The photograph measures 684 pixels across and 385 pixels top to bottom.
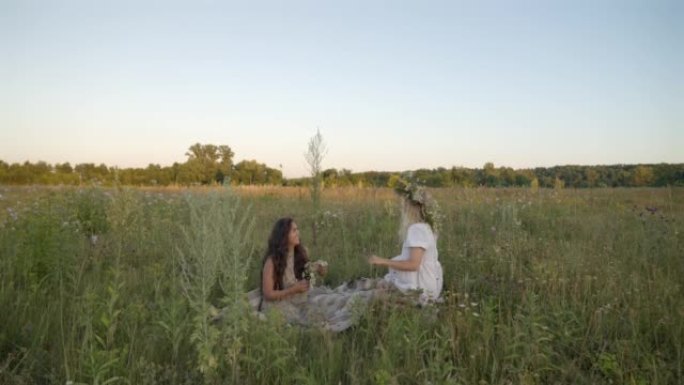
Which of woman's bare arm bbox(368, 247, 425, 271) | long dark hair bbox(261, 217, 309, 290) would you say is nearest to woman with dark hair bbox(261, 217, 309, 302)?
long dark hair bbox(261, 217, 309, 290)

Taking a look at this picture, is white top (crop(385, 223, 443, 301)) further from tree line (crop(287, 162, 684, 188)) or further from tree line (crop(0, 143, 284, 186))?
tree line (crop(0, 143, 284, 186))

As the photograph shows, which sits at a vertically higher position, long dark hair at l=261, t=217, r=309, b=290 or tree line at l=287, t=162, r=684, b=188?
tree line at l=287, t=162, r=684, b=188

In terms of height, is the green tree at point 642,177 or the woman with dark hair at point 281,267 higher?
the green tree at point 642,177

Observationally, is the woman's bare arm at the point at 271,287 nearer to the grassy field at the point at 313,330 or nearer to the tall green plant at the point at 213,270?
the grassy field at the point at 313,330

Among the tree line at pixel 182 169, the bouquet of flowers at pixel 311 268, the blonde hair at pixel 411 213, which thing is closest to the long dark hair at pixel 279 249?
the bouquet of flowers at pixel 311 268

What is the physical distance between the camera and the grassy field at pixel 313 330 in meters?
3.19

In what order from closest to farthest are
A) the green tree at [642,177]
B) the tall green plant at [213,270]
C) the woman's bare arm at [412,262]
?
the tall green plant at [213,270] < the woman's bare arm at [412,262] < the green tree at [642,177]

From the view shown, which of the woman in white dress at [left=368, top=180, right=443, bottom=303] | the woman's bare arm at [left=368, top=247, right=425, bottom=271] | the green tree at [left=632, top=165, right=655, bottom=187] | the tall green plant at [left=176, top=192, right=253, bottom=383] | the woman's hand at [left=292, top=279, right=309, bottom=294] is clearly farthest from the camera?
the green tree at [left=632, top=165, right=655, bottom=187]

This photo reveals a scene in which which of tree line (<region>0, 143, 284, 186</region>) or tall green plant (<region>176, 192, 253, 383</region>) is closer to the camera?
tall green plant (<region>176, 192, 253, 383</region>)

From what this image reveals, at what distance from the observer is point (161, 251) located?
275 inches

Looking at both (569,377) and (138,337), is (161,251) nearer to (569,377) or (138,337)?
(138,337)

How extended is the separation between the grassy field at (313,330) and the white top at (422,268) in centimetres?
21

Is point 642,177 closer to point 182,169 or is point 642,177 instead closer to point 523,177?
point 523,177

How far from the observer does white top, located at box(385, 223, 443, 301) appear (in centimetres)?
502
